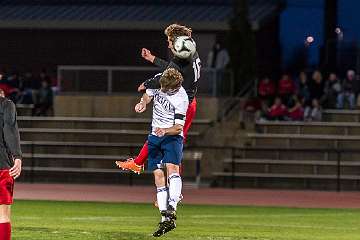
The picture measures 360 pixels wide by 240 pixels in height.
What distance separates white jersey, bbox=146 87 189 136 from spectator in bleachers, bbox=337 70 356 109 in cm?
2279

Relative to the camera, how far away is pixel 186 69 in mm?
17859

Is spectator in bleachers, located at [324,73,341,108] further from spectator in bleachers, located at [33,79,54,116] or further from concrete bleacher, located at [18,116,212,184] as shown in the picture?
spectator in bleachers, located at [33,79,54,116]

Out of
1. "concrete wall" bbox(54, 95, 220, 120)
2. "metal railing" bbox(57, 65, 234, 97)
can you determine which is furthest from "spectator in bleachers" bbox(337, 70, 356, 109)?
"concrete wall" bbox(54, 95, 220, 120)

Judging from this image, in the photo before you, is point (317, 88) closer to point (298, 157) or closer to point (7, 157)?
point (298, 157)

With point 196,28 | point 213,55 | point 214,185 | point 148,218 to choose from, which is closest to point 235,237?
point 148,218

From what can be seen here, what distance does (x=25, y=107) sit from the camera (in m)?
41.2

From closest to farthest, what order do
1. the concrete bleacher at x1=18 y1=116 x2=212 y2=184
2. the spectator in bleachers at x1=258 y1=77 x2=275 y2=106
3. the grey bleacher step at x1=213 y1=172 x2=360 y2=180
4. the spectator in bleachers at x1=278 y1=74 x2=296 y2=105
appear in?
the grey bleacher step at x1=213 y1=172 x2=360 y2=180 < the concrete bleacher at x1=18 y1=116 x2=212 y2=184 < the spectator in bleachers at x1=278 y1=74 x2=296 y2=105 < the spectator in bleachers at x1=258 y1=77 x2=275 y2=106

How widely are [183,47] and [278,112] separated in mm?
21550

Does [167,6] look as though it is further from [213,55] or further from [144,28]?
[213,55]

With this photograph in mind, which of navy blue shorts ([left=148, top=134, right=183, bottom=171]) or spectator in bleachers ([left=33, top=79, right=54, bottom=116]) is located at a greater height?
spectator in bleachers ([left=33, top=79, right=54, bottom=116])

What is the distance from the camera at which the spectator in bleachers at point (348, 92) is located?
39781 mm

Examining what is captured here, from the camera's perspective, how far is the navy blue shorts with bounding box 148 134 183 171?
1752 cm

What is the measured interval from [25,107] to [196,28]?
8.07 meters

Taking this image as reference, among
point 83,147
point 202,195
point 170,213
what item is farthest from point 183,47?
point 83,147
